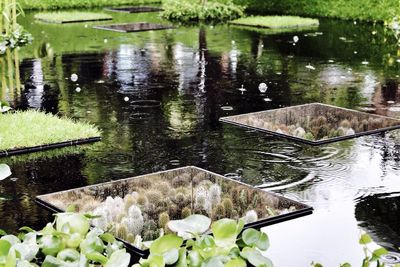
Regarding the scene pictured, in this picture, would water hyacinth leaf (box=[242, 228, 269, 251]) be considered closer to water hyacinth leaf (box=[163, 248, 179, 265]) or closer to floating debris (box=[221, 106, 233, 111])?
water hyacinth leaf (box=[163, 248, 179, 265])

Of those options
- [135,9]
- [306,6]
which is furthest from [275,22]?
[135,9]

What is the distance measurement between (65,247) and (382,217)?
3.46 m

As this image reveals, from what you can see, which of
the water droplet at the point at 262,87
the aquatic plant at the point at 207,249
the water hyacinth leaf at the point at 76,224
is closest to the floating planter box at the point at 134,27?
the water droplet at the point at 262,87

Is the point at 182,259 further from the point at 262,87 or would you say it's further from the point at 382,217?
the point at 262,87

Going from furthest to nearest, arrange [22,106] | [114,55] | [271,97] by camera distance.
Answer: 1. [114,55]
2. [271,97]
3. [22,106]

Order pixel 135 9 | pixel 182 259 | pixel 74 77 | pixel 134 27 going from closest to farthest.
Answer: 1. pixel 182 259
2. pixel 74 77
3. pixel 134 27
4. pixel 135 9

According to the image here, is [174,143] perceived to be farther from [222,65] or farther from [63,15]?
[63,15]

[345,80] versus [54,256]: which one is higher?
[54,256]

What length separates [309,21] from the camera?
23578mm

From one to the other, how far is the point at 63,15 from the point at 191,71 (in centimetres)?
1163

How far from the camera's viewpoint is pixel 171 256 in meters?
2.97

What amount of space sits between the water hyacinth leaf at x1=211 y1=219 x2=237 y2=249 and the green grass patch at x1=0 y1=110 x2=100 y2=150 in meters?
5.15

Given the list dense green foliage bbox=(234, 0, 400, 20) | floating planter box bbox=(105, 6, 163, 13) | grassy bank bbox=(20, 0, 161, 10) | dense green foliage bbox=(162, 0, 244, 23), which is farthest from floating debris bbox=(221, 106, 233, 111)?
grassy bank bbox=(20, 0, 161, 10)

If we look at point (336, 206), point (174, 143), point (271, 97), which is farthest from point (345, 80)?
point (336, 206)
